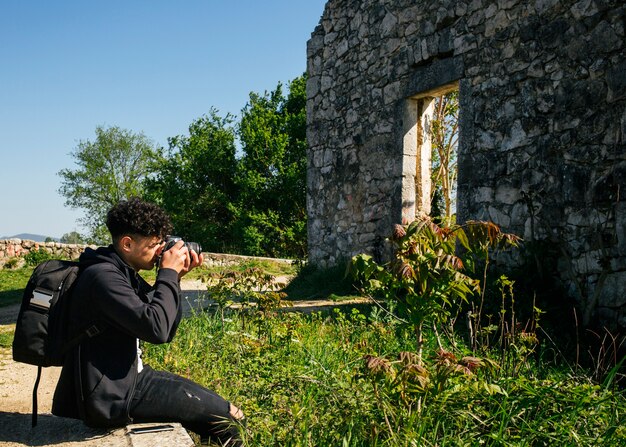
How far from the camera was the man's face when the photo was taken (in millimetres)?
2758

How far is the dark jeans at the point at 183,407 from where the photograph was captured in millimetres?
2664

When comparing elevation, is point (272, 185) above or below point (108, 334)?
above

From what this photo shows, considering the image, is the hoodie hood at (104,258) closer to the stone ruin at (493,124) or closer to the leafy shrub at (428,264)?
the leafy shrub at (428,264)

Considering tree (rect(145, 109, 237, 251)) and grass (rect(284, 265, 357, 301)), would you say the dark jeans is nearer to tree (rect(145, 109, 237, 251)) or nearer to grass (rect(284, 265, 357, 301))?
grass (rect(284, 265, 357, 301))

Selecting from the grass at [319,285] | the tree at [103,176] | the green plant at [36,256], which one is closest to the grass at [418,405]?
the grass at [319,285]

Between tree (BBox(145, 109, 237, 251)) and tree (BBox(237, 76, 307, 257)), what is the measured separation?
76 cm

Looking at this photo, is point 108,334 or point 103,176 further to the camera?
point 103,176

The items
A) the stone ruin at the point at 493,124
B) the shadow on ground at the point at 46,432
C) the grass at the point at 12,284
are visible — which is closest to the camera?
the shadow on ground at the point at 46,432

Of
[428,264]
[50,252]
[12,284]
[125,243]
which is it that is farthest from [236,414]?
[50,252]

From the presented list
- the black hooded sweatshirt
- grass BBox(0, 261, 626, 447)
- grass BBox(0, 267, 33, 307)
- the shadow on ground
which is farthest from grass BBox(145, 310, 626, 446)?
grass BBox(0, 267, 33, 307)

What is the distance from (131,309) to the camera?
2475 mm

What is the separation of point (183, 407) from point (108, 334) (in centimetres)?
47

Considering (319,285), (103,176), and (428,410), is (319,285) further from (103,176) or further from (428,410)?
(103,176)

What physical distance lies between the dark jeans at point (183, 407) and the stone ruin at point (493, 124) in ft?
11.1
